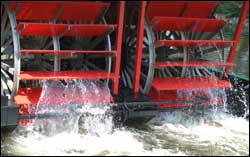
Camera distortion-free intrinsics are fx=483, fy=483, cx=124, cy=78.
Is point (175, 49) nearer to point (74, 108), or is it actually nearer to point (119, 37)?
point (119, 37)

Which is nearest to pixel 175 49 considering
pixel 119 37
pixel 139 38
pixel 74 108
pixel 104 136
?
pixel 139 38

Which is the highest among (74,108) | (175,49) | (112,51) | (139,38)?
(139,38)

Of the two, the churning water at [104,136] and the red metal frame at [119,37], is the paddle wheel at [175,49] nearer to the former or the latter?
the red metal frame at [119,37]

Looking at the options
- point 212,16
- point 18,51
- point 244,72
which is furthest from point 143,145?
point 244,72

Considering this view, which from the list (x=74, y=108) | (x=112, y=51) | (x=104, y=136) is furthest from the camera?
(x=112, y=51)

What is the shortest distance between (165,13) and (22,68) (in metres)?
2.29

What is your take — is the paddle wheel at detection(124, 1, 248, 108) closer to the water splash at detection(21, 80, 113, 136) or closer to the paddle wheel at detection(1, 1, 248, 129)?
the paddle wheel at detection(1, 1, 248, 129)

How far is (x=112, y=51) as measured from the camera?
6188 mm

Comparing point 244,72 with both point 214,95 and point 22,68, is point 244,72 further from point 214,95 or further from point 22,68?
point 22,68

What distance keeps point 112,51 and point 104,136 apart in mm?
1096

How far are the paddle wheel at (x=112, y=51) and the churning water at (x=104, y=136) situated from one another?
0.62ft

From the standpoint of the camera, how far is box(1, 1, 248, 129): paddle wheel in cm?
589

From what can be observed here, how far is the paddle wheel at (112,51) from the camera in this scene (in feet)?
19.3

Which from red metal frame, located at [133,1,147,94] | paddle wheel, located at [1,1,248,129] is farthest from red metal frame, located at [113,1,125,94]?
red metal frame, located at [133,1,147,94]
